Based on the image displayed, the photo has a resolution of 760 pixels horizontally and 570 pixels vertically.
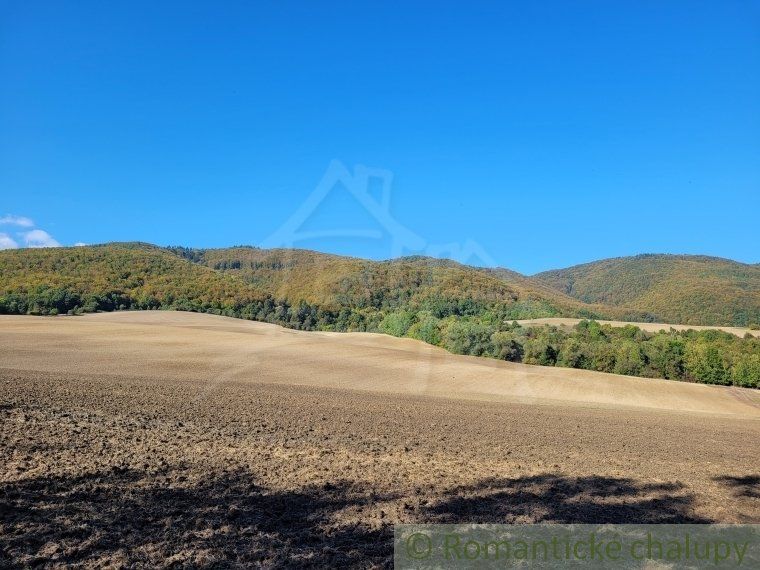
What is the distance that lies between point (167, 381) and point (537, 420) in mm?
17025

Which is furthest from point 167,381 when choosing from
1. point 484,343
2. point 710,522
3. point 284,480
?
point 484,343

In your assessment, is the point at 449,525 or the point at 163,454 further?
the point at 163,454

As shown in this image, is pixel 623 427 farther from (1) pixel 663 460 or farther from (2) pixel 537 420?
(1) pixel 663 460

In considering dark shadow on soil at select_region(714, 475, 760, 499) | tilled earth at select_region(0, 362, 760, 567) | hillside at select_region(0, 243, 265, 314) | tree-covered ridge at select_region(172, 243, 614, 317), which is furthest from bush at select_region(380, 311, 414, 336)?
dark shadow on soil at select_region(714, 475, 760, 499)

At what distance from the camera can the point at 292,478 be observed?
9.80 meters

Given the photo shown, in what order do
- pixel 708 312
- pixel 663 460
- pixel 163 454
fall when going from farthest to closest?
pixel 708 312 → pixel 663 460 → pixel 163 454

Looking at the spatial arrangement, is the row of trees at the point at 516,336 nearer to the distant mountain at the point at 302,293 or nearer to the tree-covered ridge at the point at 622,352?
the tree-covered ridge at the point at 622,352

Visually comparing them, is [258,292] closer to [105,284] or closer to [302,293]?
[302,293]

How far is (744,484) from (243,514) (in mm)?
10371

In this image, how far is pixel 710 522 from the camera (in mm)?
8453

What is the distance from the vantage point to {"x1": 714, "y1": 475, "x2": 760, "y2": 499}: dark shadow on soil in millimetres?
10359

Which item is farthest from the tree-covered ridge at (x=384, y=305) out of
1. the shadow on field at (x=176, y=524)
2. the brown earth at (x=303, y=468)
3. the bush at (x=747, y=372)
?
the shadow on field at (x=176, y=524)

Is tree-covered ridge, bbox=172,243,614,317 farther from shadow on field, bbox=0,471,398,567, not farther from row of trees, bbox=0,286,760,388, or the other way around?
shadow on field, bbox=0,471,398,567

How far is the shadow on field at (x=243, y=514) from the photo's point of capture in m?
6.46
